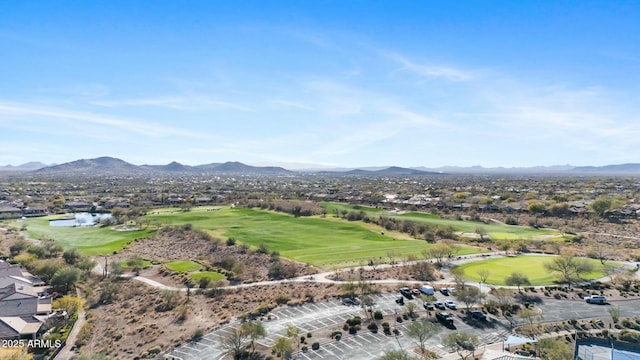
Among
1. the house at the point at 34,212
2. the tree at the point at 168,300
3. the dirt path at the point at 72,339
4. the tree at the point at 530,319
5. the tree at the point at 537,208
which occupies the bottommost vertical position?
the dirt path at the point at 72,339

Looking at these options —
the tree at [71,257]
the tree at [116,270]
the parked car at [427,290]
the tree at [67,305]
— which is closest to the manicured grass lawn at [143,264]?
the tree at [116,270]

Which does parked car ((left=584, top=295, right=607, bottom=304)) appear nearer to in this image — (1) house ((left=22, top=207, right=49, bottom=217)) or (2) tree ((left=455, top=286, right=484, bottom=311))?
(2) tree ((left=455, top=286, right=484, bottom=311))

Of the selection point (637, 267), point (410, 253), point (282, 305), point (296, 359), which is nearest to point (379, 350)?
point (296, 359)

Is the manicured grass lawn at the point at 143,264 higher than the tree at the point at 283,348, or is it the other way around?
the tree at the point at 283,348

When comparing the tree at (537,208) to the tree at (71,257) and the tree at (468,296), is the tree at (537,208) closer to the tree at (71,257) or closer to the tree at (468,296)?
the tree at (468,296)

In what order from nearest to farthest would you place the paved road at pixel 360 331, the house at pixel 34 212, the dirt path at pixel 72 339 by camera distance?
the paved road at pixel 360 331
the dirt path at pixel 72 339
the house at pixel 34 212

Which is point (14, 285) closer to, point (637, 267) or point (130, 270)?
point (130, 270)

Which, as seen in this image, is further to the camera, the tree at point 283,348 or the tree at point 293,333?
the tree at point 293,333

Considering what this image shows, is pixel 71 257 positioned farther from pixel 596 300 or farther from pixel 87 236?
pixel 596 300
